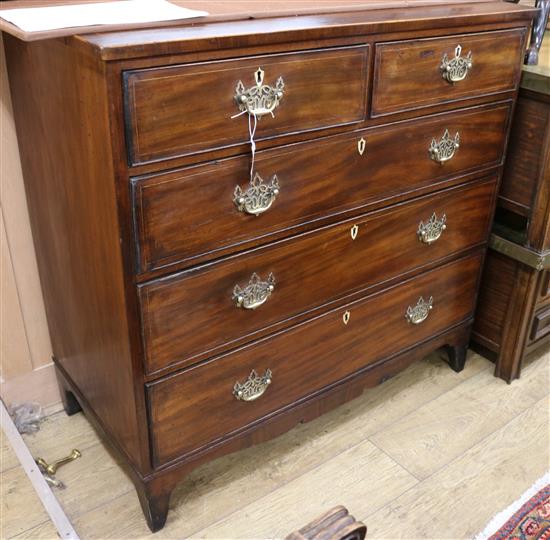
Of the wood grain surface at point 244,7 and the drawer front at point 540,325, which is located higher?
the wood grain surface at point 244,7

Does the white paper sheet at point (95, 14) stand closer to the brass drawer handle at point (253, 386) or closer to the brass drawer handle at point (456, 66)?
the brass drawer handle at point (456, 66)

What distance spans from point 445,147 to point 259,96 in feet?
1.80

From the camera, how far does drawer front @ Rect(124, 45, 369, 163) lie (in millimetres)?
1016

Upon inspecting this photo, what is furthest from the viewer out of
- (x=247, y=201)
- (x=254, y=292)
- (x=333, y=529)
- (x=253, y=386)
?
(x=253, y=386)

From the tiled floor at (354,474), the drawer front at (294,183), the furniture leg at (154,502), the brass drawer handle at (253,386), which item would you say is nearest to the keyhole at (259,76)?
the drawer front at (294,183)

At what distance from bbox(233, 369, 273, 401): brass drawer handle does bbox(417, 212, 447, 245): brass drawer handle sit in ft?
1.61

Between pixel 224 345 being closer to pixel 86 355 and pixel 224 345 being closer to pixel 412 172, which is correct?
pixel 86 355

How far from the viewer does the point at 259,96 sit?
3.66ft

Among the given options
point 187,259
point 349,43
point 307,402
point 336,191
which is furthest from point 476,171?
point 187,259

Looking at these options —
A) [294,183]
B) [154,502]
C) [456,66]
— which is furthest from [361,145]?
[154,502]

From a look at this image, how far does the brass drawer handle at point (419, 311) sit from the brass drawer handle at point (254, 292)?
0.49 m

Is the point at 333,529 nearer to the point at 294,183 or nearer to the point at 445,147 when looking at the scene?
the point at 294,183

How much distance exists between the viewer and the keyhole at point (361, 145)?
4.34 ft

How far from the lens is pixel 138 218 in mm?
1081
